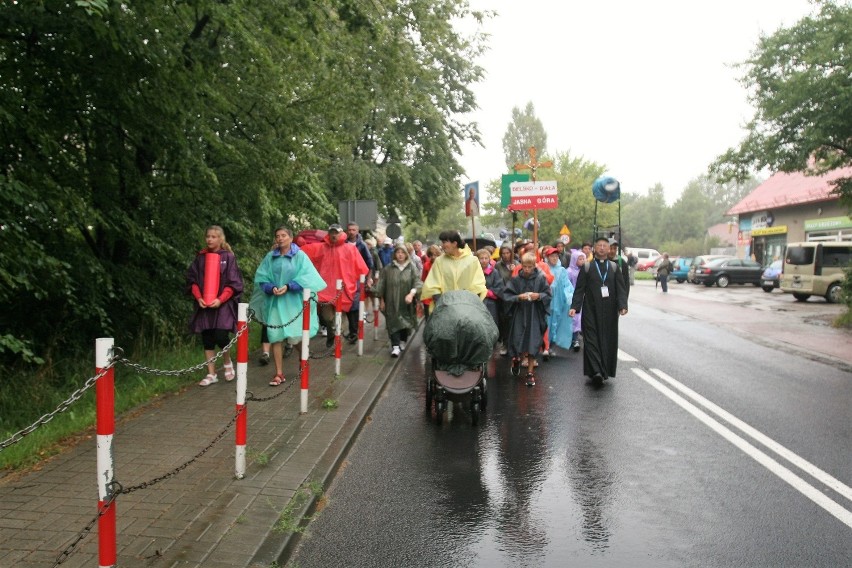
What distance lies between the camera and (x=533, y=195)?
20.3 metres

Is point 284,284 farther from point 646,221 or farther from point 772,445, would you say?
point 646,221

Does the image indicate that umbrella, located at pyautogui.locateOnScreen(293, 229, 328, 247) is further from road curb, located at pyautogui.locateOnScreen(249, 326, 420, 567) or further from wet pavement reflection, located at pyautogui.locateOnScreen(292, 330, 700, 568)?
wet pavement reflection, located at pyautogui.locateOnScreen(292, 330, 700, 568)

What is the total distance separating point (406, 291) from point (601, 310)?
11.4ft

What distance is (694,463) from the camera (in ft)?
19.9

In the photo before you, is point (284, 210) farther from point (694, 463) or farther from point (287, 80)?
point (694, 463)

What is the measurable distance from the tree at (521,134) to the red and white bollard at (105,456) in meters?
89.0

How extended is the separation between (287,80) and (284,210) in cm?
263

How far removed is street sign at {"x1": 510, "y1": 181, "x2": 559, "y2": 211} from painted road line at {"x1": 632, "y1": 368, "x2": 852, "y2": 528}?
37.7 ft

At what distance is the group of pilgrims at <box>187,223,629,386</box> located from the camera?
8.34m

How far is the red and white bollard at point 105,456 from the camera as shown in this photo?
3.30 metres

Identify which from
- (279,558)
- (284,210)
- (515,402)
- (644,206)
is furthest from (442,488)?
(644,206)

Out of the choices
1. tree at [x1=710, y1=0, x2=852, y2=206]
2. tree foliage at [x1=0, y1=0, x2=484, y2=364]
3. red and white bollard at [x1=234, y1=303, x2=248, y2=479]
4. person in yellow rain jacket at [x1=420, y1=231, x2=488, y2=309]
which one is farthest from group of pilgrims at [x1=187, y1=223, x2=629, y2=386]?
tree at [x1=710, y1=0, x2=852, y2=206]

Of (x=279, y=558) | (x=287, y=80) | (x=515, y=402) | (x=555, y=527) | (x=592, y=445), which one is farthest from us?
(x=287, y=80)

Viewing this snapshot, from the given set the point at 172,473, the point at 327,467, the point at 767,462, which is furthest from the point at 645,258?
the point at 172,473
